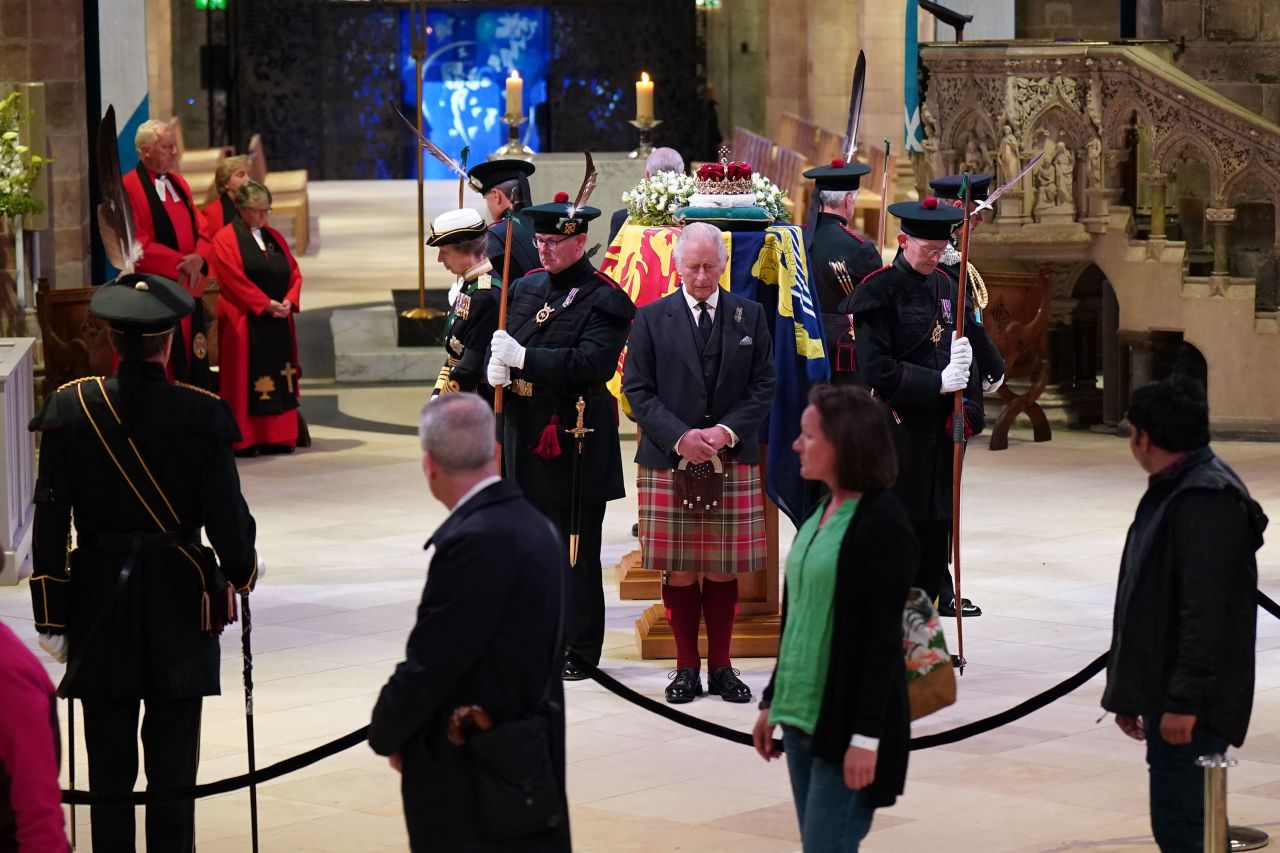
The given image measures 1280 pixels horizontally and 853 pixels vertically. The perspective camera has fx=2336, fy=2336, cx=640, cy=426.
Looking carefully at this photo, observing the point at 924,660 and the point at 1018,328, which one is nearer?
the point at 924,660

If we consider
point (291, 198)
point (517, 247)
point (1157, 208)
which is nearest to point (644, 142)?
point (1157, 208)

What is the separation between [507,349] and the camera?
8266 mm

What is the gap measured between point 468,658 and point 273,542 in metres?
7.10

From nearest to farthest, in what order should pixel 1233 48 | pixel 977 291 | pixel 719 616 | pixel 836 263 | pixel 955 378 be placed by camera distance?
pixel 719 616 < pixel 955 378 < pixel 977 291 < pixel 836 263 < pixel 1233 48

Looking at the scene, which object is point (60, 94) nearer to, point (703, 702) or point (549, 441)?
point (549, 441)

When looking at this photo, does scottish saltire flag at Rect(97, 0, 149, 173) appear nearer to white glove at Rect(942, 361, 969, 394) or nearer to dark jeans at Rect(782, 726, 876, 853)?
white glove at Rect(942, 361, 969, 394)

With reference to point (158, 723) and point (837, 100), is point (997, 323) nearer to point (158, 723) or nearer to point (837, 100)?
point (158, 723)

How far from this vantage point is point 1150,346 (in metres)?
14.9

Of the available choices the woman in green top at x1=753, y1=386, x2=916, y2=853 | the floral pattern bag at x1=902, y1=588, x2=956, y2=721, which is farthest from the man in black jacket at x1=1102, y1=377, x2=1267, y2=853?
the woman in green top at x1=753, y1=386, x2=916, y2=853

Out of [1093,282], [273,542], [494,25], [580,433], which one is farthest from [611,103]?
[580,433]

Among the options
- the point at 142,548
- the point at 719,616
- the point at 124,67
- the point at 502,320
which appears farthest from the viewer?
the point at 124,67

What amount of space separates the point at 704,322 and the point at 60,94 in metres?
8.61

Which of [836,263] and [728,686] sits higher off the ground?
[836,263]

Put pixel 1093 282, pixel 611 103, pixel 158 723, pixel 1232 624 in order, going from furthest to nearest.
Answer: pixel 611 103
pixel 1093 282
pixel 158 723
pixel 1232 624
